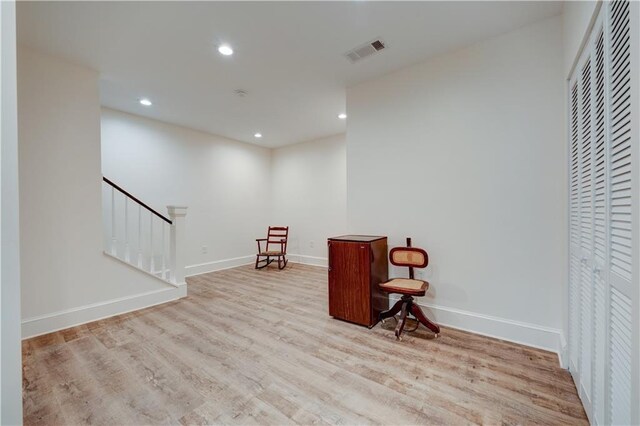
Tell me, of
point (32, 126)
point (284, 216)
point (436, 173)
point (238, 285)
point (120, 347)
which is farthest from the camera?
point (284, 216)

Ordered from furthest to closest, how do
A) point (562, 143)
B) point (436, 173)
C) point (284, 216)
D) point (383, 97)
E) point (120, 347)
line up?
point (284, 216) < point (383, 97) < point (436, 173) < point (120, 347) < point (562, 143)

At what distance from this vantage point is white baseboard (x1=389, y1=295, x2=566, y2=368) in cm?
215

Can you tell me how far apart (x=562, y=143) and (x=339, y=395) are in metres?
2.56

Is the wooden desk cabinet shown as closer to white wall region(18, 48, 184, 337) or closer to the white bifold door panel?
the white bifold door panel

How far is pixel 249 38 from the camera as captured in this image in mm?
2428

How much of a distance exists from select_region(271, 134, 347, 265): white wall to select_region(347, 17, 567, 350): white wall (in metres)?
2.25

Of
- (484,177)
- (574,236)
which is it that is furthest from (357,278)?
(574,236)

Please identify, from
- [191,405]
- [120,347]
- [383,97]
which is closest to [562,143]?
[383,97]

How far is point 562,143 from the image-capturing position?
2.13m

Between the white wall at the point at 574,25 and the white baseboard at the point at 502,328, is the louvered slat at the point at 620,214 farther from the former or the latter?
the white baseboard at the point at 502,328

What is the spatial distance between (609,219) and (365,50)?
2359 millimetres

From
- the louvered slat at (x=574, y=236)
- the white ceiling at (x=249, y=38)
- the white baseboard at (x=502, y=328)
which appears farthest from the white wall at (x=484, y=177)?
the white ceiling at (x=249, y=38)

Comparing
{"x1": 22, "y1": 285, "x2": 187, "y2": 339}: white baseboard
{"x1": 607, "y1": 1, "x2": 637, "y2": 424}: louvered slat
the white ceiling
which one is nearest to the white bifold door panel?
{"x1": 607, "y1": 1, "x2": 637, "y2": 424}: louvered slat

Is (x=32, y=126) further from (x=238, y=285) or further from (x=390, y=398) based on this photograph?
(x=390, y=398)
